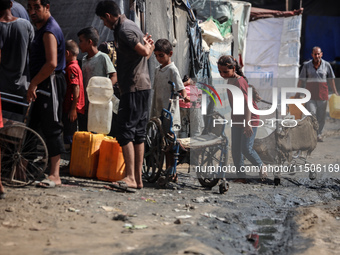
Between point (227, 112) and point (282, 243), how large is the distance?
8115 millimetres

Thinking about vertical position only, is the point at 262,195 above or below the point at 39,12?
below

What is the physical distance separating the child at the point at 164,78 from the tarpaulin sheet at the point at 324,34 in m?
13.2

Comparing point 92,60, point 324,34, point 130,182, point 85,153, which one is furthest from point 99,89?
point 324,34

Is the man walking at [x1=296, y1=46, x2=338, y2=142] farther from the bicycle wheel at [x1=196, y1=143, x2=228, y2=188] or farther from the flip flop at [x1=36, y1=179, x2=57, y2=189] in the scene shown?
the flip flop at [x1=36, y1=179, x2=57, y2=189]

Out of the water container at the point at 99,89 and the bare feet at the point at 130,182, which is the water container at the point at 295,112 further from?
the bare feet at the point at 130,182

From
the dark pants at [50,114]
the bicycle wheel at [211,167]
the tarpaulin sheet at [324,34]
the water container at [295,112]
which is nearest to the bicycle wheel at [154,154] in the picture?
the bicycle wheel at [211,167]

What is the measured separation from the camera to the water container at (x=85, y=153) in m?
6.70

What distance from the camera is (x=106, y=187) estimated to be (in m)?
6.32

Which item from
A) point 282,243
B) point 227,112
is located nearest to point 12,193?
point 282,243

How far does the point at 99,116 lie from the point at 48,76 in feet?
4.40

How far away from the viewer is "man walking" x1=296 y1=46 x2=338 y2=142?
41.0 feet

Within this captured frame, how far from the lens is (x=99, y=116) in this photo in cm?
697

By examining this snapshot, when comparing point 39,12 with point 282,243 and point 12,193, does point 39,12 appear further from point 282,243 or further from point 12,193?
point 282,243

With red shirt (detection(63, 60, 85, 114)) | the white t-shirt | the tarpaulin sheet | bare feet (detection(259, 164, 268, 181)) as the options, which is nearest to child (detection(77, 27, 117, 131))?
red shirt (detection(63, 60, 85, 114))
